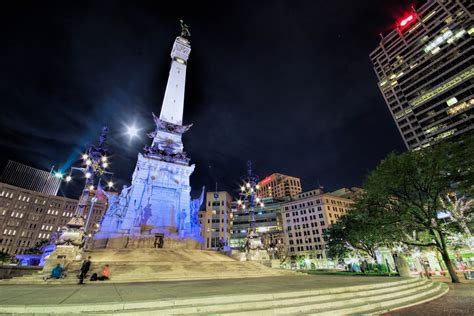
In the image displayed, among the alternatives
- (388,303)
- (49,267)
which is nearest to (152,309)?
(388,303)

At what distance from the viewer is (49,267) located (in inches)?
522

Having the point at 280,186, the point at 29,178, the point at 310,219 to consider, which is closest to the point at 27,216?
the point at 29,178

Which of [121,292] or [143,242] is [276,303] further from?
[143,242]

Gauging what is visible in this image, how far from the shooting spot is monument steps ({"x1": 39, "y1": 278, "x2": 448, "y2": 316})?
5355 millimetres

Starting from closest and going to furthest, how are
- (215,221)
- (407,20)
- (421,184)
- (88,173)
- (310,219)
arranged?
(88,173) → (421,184) → (310,219) → (407,20) → (215,221)

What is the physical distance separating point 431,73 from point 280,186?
270 feet

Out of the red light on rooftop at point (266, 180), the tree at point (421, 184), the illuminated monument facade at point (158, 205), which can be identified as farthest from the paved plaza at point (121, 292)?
the red light on rooftop at point (266, 180)

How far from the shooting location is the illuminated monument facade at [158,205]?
2611cm

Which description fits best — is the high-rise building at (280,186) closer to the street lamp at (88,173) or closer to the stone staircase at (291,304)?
the street lamp at (88,173)

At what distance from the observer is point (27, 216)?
253 feet

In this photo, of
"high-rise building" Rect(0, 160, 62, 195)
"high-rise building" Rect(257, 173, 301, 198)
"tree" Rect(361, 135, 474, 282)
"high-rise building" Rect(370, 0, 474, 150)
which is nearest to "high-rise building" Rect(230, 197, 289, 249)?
"high-rise building" Rect(257, 173, 301, 198)

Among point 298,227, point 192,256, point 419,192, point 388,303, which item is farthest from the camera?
point 298,227

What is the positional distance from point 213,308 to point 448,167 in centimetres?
2113

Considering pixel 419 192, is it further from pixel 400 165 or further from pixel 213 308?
pixel 213 308
